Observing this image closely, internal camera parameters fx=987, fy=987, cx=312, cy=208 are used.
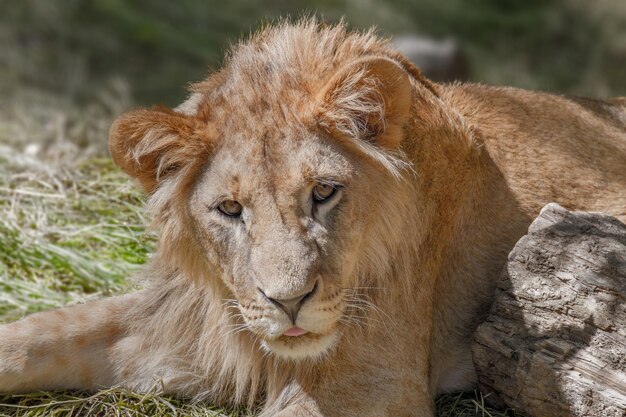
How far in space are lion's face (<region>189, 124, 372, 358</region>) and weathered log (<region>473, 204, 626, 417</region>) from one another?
0.68 metres

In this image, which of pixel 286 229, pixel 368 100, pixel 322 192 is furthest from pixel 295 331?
pixel 368 100

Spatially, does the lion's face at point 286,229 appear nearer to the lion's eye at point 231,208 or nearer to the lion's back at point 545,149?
the lion's eye at point 231,208

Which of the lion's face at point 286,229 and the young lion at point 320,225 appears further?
the young lion at point 320,225

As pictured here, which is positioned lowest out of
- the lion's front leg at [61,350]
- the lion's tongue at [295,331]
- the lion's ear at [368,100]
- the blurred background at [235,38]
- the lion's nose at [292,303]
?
the lion's front leg at [61,350]

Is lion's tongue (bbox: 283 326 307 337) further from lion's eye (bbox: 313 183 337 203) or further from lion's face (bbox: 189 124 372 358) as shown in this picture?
lion's eye (bbox: 313 183 337 203)

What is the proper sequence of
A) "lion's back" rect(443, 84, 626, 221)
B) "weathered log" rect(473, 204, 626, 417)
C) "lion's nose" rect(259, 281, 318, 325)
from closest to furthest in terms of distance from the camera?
"lion's nose" rect(259, 281, 318, 325)
"weathered log" rect(473, 204, 626, 417)
"lion's back" rect(443, 84, 626, 221)

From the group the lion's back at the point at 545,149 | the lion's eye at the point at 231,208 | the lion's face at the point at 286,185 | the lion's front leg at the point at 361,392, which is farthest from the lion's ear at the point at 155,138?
the lion's back at the point at 545,149

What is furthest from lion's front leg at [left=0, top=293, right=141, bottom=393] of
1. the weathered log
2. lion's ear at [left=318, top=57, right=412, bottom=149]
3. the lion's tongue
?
the weathered log

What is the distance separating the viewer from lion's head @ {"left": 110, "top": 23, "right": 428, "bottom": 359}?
136 inches

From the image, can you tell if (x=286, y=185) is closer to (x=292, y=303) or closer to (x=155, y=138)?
(x=292, y=303)

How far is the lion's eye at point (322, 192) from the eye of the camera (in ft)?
11.6

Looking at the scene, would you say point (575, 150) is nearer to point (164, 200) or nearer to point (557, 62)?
point (164, 200)

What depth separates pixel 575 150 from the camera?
14.9 feet

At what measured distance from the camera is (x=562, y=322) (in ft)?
12.4
